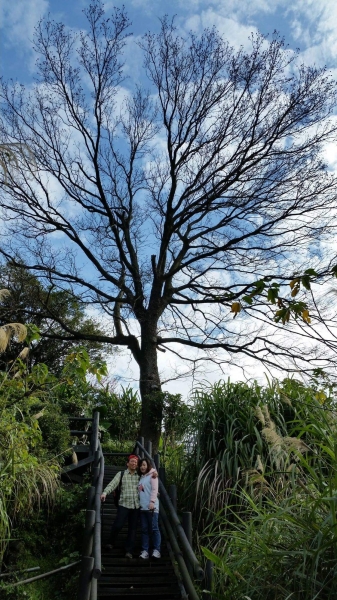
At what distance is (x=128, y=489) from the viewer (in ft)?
27.1

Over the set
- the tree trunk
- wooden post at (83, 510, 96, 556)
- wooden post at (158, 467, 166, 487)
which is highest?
the tree trunk

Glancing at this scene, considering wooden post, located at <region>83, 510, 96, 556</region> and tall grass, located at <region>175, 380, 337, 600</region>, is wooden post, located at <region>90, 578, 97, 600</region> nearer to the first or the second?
wooden post, located at <region>83, 510, 96, 556</region>

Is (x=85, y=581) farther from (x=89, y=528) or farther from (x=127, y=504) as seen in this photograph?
(x=127, y=504)

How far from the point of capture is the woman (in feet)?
25.7

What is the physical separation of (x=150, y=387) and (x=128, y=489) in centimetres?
693

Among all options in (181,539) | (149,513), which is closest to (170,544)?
(149,513)

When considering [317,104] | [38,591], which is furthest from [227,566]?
[317,104]

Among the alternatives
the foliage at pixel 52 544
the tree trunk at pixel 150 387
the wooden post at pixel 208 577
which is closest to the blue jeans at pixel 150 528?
the foliage at pixel 52 544

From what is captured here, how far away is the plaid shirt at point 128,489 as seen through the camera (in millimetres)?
8211

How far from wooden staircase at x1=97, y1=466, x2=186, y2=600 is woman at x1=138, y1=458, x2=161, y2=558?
173 mm

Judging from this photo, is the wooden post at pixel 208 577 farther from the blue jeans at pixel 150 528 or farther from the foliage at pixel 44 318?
the foliage at pixel 44 318

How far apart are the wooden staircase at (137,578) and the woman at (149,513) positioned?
173mm

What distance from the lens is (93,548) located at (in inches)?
260

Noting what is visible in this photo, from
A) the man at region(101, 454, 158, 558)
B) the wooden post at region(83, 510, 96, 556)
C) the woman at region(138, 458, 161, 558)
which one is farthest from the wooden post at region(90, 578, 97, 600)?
the man at region(101, 454, 158, 558)
